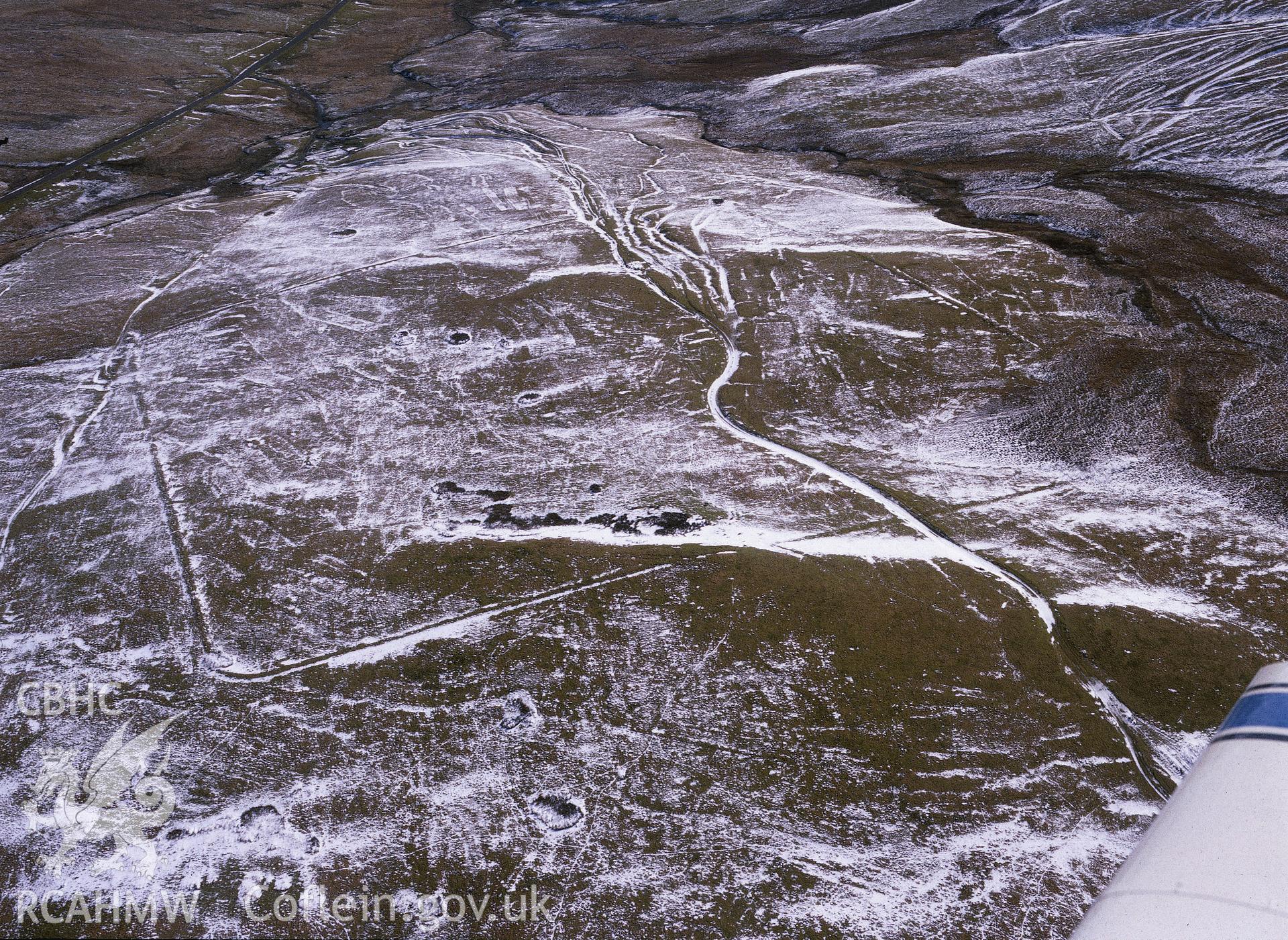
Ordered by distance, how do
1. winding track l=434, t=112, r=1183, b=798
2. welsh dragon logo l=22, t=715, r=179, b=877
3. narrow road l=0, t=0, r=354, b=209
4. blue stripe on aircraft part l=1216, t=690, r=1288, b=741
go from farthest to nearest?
narrow road l=0, t=0, r=354, b=209, winding track l=434, t=112, r=1183, b=798, welsh dragon logo l=22, t=715, r=179, b=877, blue stripe on aircraft part l=1216, t=690, r=1288, b=741

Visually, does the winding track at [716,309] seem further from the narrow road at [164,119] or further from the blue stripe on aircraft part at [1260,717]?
the narrow road at [164,119]

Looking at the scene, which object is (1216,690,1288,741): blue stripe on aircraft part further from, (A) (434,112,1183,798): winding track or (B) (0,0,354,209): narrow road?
(B) (0,0,354,209): narrow road

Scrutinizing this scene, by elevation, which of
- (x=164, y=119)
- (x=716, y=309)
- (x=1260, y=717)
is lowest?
(x=716, y=309)

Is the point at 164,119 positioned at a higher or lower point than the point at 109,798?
higher

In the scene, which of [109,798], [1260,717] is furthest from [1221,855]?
[109,798]

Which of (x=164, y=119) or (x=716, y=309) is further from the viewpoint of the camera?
(x=164, y=119)

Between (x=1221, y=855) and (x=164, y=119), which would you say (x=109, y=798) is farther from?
(x=164, y=119)

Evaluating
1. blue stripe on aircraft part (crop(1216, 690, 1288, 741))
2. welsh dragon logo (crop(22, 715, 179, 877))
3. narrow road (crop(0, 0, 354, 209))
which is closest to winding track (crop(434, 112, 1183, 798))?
blue stripe on aircraft part (crop(1216, 690, 1288, 741))
